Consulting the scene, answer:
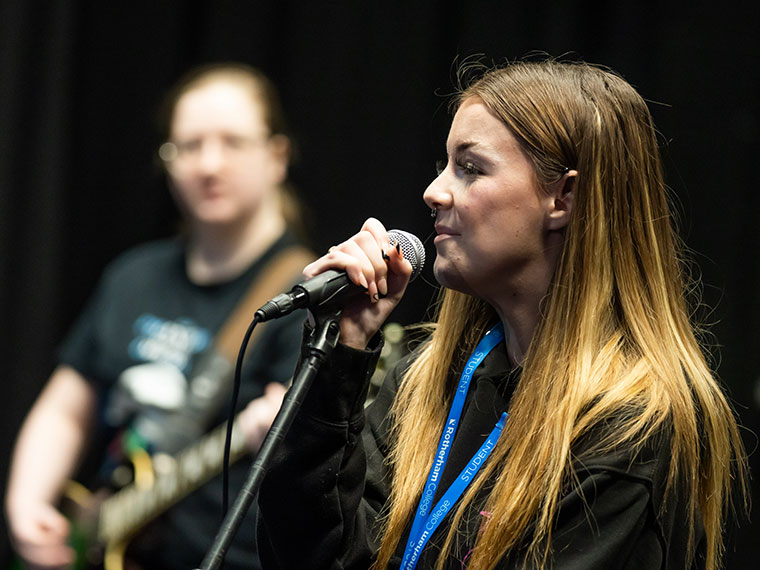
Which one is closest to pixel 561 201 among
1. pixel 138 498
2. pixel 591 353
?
pixel 591 353

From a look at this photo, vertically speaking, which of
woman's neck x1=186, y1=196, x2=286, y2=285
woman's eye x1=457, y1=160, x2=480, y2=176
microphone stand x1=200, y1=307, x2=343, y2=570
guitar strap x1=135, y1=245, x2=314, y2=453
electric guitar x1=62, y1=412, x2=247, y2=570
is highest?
woman's eye x1=457, y1=160, x2=480, y2=176

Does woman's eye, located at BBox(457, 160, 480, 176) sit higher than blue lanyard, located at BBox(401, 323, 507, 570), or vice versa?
woman's eye, located at BBox(457, 160, 480, 176)

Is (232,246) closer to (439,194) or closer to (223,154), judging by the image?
(223,154)

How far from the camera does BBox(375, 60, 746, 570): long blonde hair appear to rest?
1.40 m

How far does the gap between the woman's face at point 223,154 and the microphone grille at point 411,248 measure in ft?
4.34

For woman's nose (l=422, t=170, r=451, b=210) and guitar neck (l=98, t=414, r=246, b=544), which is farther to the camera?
guitar neck (l=98, t=414, r=246, b=544)

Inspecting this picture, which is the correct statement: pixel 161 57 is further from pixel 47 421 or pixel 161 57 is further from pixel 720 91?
pixel 720 91

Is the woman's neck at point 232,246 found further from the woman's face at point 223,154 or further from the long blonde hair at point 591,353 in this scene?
the long blonde hair at point 591,353

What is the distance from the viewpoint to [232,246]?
281 cm

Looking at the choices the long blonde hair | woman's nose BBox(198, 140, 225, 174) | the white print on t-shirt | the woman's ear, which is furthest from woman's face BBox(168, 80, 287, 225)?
the woman's ear

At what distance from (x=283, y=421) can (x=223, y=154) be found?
1721mm

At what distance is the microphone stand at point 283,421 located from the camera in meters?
1.14

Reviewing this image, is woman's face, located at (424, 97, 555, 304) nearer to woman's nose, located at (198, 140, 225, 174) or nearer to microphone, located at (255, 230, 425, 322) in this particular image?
microphone, located at (255, 230, 425, 322)

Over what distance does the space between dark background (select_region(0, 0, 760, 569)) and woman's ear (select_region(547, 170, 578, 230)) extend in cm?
136
